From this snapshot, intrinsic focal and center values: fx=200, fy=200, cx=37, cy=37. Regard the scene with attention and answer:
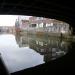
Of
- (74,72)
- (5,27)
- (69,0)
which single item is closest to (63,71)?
(74,72)

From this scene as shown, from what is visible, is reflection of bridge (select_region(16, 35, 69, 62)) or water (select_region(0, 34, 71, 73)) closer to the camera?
water (select_region(0, 34, 71, 73))

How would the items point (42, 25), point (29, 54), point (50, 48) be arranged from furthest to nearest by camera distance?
point (42, 25) → point (50, 48) → point (29, 54)

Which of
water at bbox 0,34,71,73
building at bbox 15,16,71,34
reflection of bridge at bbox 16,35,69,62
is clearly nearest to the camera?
water at bbox 0,34,71,73

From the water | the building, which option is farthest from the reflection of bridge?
the building

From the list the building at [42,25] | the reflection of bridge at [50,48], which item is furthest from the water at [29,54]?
the building at [42,25]

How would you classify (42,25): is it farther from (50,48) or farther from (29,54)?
(29,54)

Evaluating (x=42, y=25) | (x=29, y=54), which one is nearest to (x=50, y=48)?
(x=29, y=54)

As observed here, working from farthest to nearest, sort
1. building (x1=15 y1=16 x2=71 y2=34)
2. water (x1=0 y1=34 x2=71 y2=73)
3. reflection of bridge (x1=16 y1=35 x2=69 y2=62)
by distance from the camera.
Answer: building (x1=15 y1=16 x2=71 y2=34)
reflection of bridge (x1=16 y1=35 x2=69 y2=62)
water (x1=0 y1=34 x2=71 y2=73)

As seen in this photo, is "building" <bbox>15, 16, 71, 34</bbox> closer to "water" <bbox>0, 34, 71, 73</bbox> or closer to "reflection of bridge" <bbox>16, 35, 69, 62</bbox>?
"reflection of bridge" <bbox>16, 35, 69, 62</bbox>

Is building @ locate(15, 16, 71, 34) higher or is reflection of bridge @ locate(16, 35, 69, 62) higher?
building @ locate(15, 16, 71, 34)

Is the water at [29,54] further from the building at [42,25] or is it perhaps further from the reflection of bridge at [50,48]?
the building at [42,25]

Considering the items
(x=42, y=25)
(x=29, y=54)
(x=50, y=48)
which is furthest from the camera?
(x=42, y=25)

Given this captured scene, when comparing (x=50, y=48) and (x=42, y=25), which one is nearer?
(x=50, y=48)

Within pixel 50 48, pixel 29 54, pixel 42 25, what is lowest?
pixel 50 48
